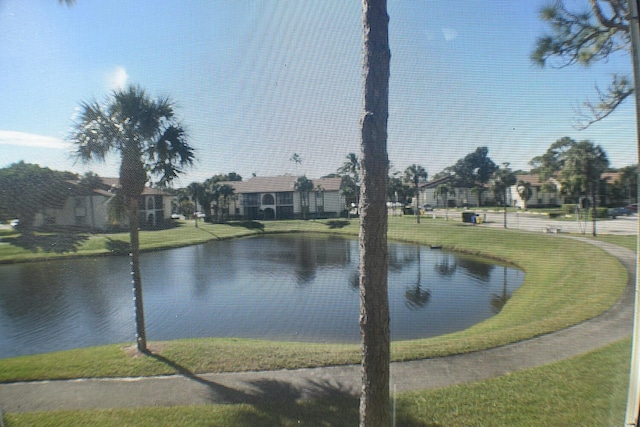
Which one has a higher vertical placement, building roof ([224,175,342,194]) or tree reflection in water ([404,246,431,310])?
building roof ([224,175,342,194])

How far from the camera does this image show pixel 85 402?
106 inches

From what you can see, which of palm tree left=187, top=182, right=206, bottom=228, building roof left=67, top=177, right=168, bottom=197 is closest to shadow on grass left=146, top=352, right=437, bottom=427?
building roof left=67, top=177, right=168, bottom=197

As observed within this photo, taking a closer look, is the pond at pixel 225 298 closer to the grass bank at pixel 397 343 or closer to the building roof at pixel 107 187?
the grass bank at pixel 397 343

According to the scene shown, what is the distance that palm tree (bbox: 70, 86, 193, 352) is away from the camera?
381 cm

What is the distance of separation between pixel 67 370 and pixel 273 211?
5.63 meters

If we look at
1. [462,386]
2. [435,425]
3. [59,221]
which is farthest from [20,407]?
[462,386]

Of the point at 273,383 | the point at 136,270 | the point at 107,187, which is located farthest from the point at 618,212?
the point at 107,187

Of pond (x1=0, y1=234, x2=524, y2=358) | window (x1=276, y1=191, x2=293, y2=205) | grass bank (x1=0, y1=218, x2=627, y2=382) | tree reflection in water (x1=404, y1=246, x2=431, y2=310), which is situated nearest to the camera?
grass bank (x1=0, y1=218, x2=627, y2=382)

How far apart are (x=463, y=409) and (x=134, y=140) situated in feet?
14.6

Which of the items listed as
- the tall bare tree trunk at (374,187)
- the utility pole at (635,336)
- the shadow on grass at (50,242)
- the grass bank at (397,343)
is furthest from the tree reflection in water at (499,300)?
the shadow on grass at (50,242)

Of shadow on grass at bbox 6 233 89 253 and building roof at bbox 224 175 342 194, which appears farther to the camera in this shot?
building roof at bbox 224 175 342 194

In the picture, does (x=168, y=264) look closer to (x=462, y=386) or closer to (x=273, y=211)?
(x=273, y=211)

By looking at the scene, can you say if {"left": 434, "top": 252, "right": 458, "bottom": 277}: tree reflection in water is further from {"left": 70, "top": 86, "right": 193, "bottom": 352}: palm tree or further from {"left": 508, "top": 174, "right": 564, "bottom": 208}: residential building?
{"left": 70, "top": 86, "right": 193, "bottom": 352}: palm tree

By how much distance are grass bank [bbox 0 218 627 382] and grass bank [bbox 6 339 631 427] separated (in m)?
0.70
